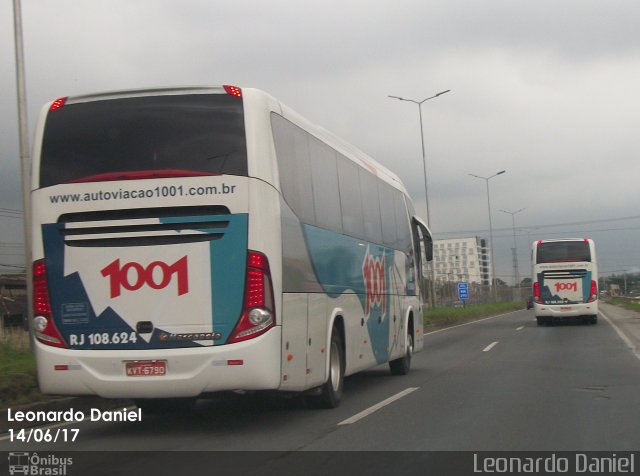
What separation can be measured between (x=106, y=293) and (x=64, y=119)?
201cm

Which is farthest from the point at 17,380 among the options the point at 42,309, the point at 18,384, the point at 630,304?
the point at 630,304

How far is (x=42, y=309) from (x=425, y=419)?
4490 millimetres

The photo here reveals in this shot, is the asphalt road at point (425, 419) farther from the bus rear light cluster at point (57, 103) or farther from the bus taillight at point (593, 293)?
the bus taillight at point (593, 293)

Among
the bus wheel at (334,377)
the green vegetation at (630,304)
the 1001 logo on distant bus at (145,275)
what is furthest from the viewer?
the green vegetation at (630,304)

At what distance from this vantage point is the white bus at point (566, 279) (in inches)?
1346

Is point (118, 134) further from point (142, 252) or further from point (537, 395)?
point (537, 395)

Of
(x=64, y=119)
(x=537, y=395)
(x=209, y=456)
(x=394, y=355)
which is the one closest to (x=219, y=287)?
(x=209, y=456)

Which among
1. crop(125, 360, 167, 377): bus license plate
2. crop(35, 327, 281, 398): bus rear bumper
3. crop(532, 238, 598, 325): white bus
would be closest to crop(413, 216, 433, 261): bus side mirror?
crop(35, 327, 281, 398): bus rear bumper

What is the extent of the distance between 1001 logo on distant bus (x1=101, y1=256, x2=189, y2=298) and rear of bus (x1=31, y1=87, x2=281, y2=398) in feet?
0.03

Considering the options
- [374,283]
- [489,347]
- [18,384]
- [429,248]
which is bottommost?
[489,347]

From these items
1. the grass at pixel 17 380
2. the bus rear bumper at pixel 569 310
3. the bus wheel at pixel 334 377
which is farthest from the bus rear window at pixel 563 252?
the bus wheel at pixel 334 377

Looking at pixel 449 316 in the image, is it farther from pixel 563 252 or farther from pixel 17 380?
pixel 17 380

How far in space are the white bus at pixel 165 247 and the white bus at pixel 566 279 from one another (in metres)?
26.5

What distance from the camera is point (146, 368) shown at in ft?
28.7
